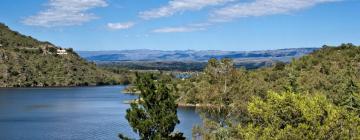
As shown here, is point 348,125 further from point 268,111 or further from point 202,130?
point 202,130

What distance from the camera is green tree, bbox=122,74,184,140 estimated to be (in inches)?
1580

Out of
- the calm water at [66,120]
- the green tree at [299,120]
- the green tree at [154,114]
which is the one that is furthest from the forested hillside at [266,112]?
the calm water at [66,120]

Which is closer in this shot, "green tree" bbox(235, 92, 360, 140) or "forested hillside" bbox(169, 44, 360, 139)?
"green tree" bbox(235, 92, 360, 140)

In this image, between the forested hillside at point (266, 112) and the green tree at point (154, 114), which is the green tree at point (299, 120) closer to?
the forested hillside at point (266, 112)

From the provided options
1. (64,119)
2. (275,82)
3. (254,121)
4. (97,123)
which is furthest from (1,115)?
(254,121)

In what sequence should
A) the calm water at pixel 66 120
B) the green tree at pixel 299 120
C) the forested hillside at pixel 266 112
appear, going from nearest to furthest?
1. the green tree at pixel 299 120
2. the forested hillside at pixel 266 112
3. the calm water at pixel 66 120

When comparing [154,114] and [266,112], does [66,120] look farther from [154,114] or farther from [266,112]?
[266,112]

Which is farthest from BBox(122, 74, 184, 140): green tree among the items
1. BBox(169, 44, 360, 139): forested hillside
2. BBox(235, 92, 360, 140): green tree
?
BBox(235, 92, 360, 140): green tree

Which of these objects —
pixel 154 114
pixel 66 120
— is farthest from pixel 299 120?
pixel 66 120

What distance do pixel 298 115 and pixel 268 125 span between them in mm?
1550

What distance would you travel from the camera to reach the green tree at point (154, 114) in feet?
132

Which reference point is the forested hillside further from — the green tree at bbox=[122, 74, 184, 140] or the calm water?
the calm water

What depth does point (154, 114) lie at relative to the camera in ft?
133

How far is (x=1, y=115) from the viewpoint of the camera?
4284 inches
